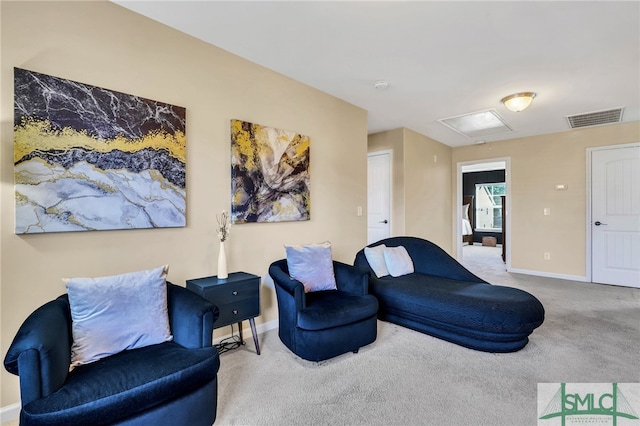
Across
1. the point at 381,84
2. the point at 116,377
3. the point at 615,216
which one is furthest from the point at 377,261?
the point at 615,216

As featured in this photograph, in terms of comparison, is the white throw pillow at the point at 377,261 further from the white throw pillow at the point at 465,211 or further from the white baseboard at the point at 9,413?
the white throw pillow at the point at 465,211

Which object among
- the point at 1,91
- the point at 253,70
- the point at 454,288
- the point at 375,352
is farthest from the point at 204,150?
the point at 454,288

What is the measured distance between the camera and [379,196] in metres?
5.36

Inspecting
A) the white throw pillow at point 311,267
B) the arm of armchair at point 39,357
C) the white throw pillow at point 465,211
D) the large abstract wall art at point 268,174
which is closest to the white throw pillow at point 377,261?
the white throw pillow at point 311,267

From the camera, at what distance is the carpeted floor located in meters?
1.79

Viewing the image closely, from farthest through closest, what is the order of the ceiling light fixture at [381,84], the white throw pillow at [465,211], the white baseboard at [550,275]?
the white throw pillow at [465,211] < the white baseboard at [550,275] < the ceiling light fixture at [381,84]

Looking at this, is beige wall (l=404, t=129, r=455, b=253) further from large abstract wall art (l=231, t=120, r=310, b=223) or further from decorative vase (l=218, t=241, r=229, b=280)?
decorative vase (l=218, t=241, r=229, b=280)

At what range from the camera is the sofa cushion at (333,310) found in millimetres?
2297

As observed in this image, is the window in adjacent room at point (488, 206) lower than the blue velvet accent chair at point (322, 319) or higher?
higher

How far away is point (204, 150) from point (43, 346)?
1.73 meters

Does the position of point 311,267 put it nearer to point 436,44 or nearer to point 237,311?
point 237,311

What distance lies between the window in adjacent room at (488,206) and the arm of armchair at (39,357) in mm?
10903

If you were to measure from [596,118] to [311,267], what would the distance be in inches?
190

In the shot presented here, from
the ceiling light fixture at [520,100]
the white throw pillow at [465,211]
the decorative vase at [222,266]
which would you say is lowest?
the decorative vase at [222,266]
